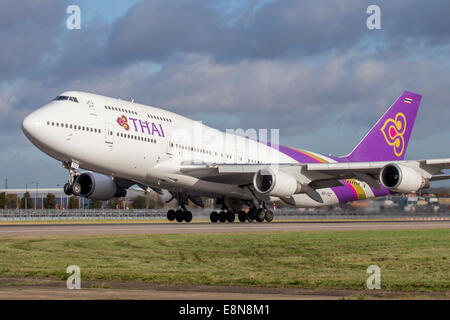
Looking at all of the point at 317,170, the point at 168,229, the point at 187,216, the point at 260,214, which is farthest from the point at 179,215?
the point at 168,229

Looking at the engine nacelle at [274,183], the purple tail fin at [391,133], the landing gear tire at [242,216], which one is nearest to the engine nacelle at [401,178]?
the engine nacelle at [274,183]

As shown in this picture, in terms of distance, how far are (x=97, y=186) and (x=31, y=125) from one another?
10.4 meters

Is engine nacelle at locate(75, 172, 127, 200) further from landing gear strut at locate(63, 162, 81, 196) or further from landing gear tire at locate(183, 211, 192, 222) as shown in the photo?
landing gear strut at locate(63, 162, 81, 196)

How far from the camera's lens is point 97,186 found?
1839 inches

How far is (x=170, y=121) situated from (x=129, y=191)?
11.4m

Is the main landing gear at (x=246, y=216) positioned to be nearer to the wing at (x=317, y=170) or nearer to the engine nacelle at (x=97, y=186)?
the wing at (x=317, y=170)

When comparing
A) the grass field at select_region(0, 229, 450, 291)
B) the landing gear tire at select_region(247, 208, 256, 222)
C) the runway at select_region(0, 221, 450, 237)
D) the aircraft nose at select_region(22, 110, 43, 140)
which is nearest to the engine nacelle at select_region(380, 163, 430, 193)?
the runway at select_region(0, 221, 450, 237)

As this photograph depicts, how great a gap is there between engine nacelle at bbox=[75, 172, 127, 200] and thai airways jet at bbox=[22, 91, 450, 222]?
67 mm

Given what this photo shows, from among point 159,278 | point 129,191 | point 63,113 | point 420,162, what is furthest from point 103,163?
point 159,278

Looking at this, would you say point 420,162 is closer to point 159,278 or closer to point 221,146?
point 221,146

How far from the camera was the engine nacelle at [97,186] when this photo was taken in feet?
153

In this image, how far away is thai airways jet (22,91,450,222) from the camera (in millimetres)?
38469

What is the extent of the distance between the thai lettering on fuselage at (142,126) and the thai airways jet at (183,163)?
6 cm

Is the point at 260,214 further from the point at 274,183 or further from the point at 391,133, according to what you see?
the point at 391,133
